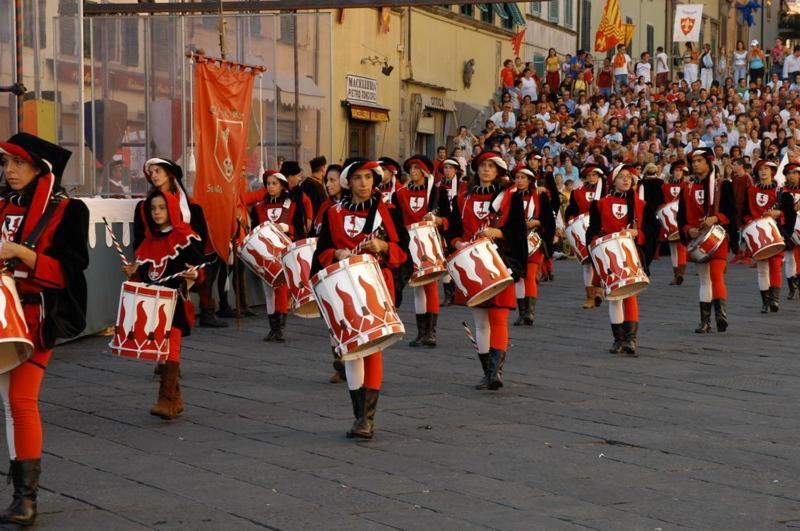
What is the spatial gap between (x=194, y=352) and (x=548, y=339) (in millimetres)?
3299

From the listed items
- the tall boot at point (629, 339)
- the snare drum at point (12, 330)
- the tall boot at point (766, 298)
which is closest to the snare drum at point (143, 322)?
the snare drum at point (12, 330)

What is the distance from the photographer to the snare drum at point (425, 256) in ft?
44.3

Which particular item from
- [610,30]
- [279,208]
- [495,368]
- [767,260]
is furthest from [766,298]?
[610,30]

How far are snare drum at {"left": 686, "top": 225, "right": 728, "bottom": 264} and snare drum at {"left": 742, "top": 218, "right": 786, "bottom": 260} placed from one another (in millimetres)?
2046

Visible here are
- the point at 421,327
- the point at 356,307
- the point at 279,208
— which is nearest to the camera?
the point at 356,307

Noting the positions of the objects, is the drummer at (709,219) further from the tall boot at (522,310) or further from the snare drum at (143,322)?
the snare drum at (143,322)

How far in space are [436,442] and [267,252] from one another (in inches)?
232

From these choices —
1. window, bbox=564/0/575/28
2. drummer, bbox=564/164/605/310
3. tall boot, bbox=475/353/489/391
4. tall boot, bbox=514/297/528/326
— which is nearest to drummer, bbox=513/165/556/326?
tall boot, bbox=514/297/528/326

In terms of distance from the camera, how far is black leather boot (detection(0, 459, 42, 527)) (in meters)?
6.35

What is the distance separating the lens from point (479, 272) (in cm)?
1042

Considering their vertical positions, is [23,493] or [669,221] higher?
[669,221]

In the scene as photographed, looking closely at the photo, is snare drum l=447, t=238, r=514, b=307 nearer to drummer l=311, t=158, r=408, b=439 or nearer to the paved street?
the paved street

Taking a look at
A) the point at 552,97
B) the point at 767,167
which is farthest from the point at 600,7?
the point at 767,167

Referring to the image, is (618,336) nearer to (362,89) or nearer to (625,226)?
(625,226)
